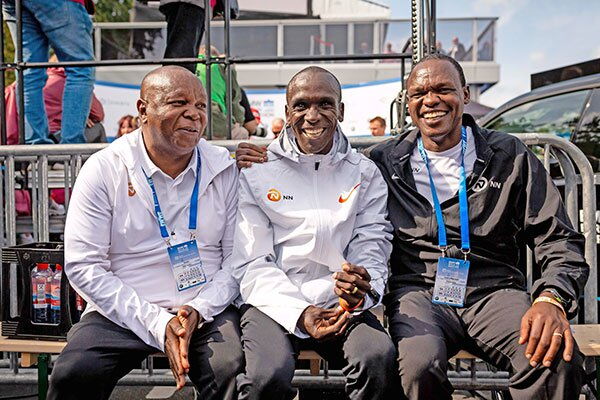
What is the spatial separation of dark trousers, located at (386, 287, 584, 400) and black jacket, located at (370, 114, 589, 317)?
0.12 meters

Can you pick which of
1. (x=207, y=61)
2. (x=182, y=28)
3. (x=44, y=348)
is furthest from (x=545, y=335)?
(x=182, y=28)

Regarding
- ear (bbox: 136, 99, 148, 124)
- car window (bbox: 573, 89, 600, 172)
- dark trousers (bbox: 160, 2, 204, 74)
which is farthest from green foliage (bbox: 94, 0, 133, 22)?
ear (bbox: 136, 99, 148, 124)

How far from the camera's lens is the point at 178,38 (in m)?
5.20

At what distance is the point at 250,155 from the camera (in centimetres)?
367

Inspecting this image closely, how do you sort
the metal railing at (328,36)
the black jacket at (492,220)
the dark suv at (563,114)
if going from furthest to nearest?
the metal railing at (328,36), the dark suv at (563,114), the black jacket at (492,220)

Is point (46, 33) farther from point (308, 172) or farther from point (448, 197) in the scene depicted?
point (448, 197)

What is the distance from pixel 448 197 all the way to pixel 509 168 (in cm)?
32

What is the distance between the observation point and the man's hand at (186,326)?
3.08 metres

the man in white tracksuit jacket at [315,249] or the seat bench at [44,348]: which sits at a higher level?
the man in white tracksuit jacket at [315,249]

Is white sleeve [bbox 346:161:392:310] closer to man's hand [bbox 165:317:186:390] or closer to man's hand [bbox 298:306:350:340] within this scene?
man's hand [bbox 298:306:350:340]

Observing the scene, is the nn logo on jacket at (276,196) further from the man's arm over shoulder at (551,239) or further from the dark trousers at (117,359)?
the man's arm over shoulder at (551,239)

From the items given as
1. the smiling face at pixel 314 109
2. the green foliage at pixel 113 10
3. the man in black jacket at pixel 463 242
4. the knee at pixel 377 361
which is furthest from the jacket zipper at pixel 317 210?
the green foliage at pixel 113 10

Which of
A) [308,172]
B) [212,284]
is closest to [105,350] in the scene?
[212,284]

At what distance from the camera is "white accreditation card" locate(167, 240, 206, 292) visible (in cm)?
341
